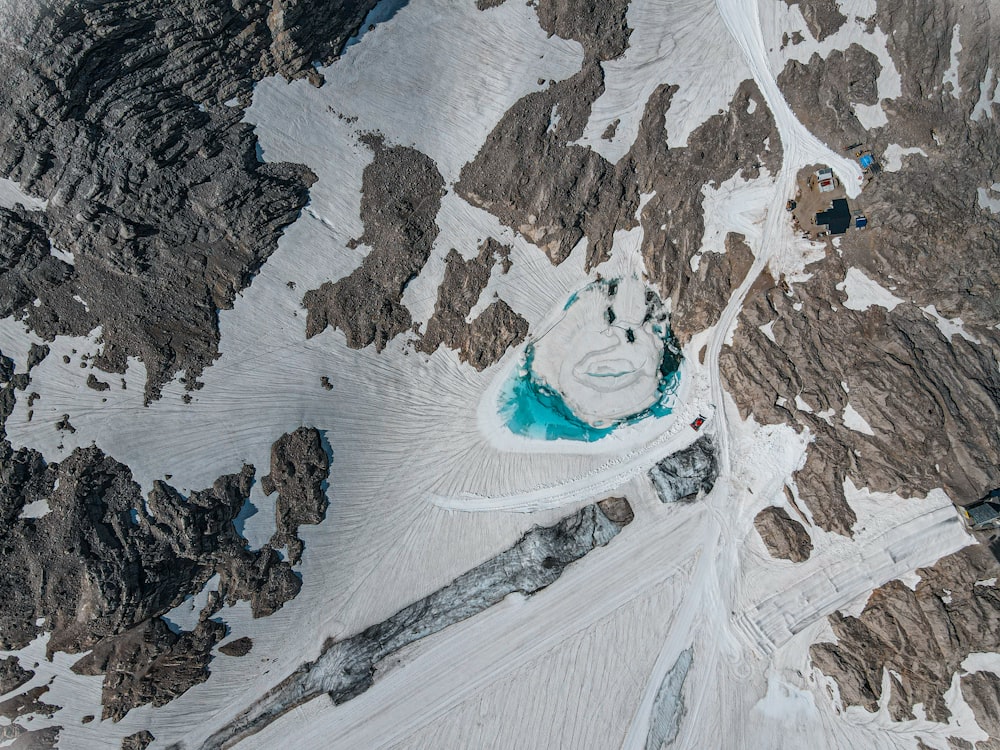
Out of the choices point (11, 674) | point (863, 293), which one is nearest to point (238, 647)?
point (11, 674)

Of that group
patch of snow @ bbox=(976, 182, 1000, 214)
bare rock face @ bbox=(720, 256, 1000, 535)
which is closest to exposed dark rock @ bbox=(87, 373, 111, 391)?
bare rock face @ bbox=(720, 256, 1000, 535)

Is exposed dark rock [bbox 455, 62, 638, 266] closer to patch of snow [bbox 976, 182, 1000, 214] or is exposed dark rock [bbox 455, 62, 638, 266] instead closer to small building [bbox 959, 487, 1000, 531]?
patch of snow [bbox 976, 182, 1000, 214]

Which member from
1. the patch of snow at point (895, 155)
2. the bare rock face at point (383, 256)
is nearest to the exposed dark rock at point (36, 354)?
the bare rock face at point (383, 256)

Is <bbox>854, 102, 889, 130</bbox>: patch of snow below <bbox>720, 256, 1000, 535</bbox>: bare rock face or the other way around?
the other way around

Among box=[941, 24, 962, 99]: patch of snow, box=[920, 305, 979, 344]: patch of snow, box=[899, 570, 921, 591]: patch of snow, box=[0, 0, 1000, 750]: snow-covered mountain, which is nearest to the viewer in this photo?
box=[0, 0, 1000, 750]: snow-covered mountain

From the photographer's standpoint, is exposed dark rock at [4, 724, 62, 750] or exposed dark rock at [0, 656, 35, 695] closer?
exposed dark rock at [0, 656, 35, 695]

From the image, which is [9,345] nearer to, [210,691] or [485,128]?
[210,691]

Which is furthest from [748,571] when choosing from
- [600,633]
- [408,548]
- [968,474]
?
[408,548]
